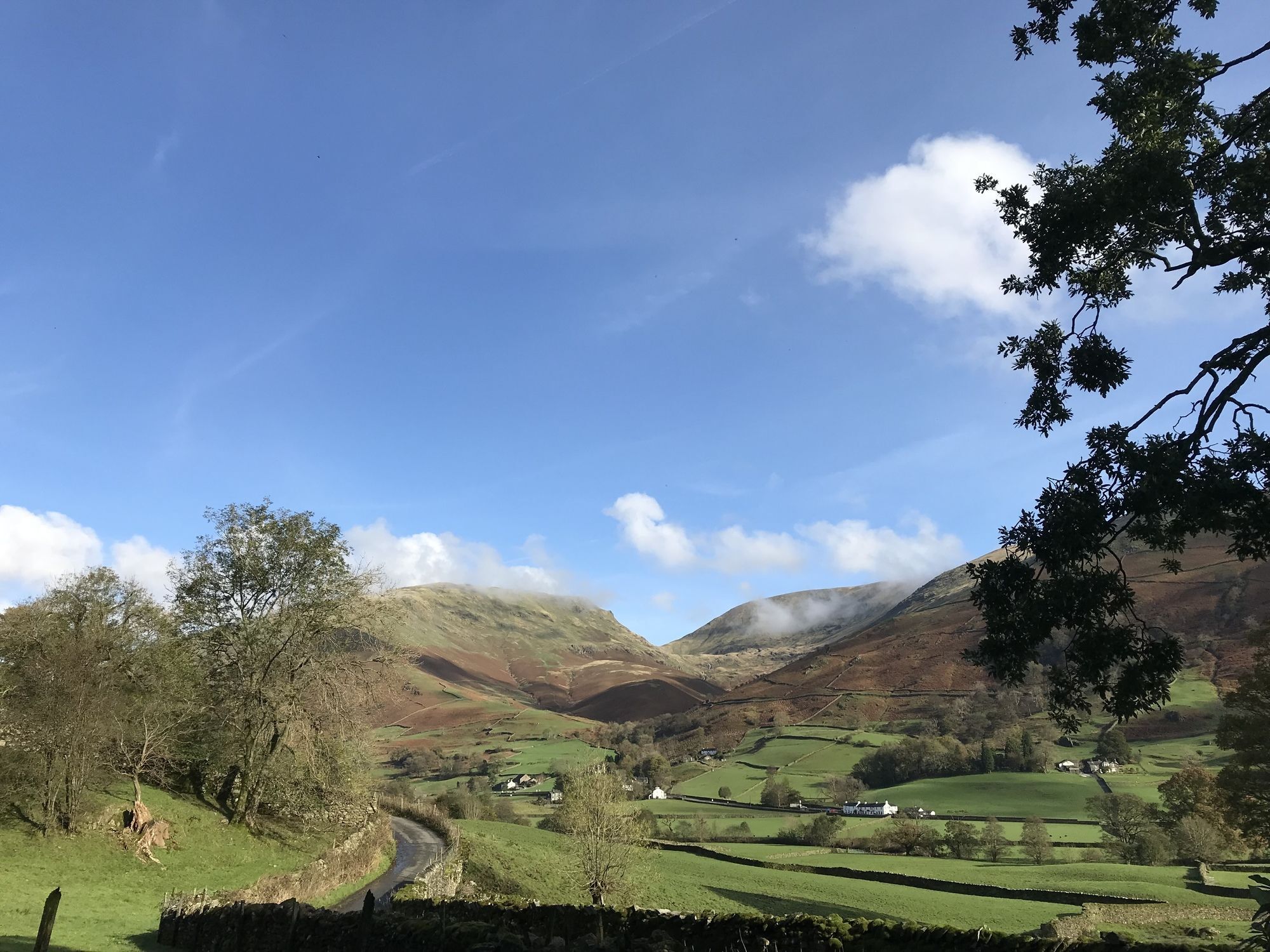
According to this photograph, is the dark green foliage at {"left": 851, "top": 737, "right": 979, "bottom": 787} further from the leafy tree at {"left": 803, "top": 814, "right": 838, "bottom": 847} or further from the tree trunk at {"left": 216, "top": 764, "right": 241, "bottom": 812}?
the tree trunk at {"left": 216, "top": 764, "right": 241, "bottom": 812}

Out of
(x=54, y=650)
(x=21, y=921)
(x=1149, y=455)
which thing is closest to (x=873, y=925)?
(x=1149, y=455)

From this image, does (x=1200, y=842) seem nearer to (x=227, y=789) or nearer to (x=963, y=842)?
(x=963, y=842)

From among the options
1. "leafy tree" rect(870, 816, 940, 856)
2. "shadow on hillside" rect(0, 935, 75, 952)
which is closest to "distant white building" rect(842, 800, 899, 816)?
"leafy tree" rect(870, 816, 940, 856)

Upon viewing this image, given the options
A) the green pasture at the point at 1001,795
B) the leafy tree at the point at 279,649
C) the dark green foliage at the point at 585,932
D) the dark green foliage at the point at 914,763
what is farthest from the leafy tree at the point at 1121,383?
the dark green foliage at the point at 914,763

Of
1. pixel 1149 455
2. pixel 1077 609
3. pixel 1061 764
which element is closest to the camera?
pixel 1149 455

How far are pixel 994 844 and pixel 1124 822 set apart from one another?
54.8 feet

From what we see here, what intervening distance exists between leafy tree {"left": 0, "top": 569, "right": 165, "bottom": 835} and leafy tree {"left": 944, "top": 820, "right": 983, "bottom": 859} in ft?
270

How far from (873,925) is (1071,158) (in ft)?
51.3

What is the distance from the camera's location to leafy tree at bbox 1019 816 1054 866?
77125 millimetres

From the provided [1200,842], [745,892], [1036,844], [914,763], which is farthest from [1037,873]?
[914,763]

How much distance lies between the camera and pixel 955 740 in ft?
537

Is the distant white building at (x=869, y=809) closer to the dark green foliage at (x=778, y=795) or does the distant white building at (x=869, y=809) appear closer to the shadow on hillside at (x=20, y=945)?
the dark green foliage at (x=778, y=795)

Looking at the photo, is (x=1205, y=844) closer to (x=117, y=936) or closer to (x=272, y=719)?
(x=272, y=719)

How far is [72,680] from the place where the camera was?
3209 cm
